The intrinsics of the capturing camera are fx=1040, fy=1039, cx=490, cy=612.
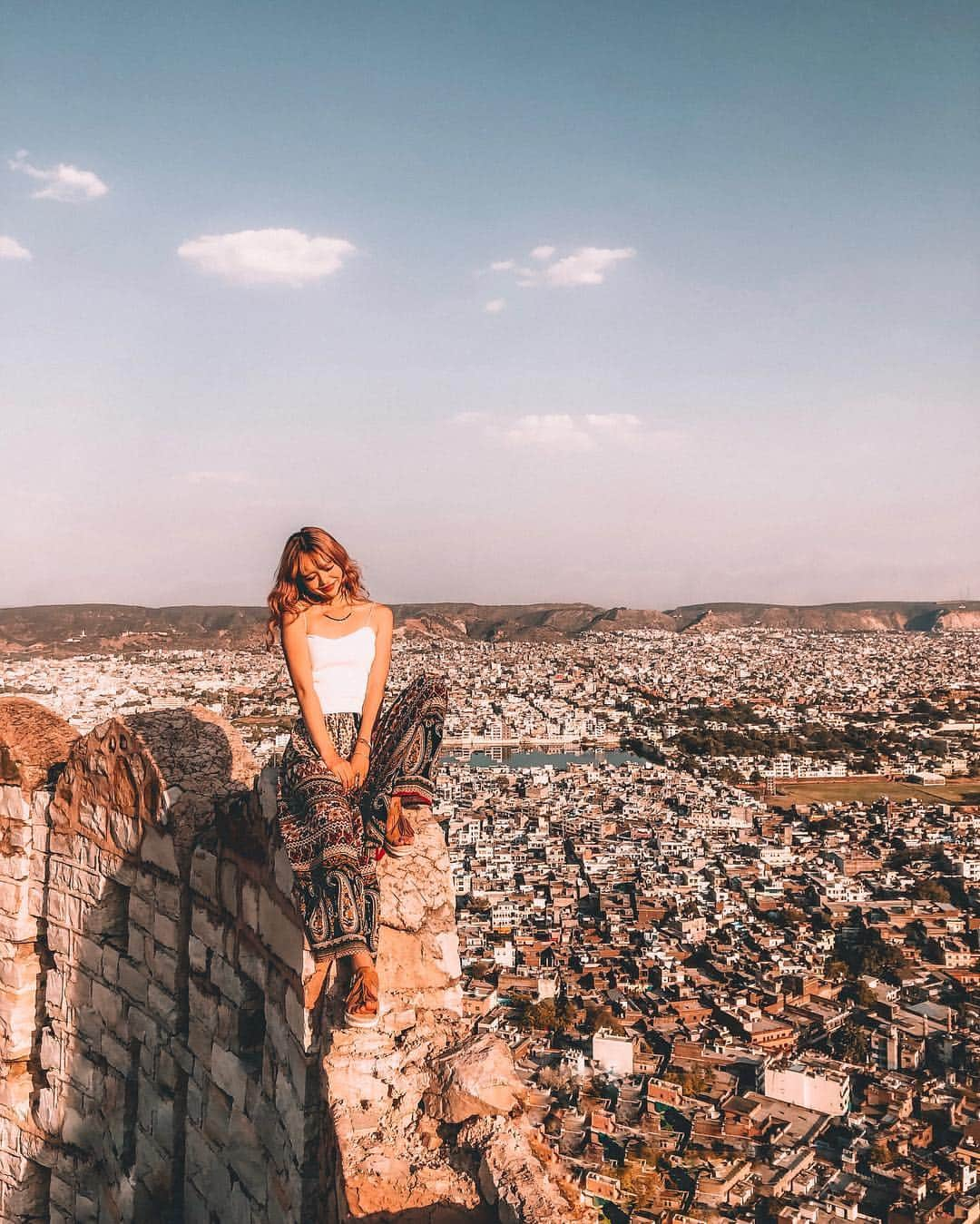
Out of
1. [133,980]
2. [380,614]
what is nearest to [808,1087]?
[133,980]

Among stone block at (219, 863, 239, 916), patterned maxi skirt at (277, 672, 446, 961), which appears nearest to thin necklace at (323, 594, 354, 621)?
patterned maxi skirt at (277, 672, 446, 961)

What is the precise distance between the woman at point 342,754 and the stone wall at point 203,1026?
181 millimetres

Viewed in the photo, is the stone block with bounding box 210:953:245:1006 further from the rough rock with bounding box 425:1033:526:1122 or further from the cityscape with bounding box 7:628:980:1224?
the rough rock with bounding box 425:1033:526:1122

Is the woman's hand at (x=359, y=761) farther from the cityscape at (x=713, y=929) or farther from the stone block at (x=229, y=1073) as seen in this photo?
the stone block at (x=229, y=1073)

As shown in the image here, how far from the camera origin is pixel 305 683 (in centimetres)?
290

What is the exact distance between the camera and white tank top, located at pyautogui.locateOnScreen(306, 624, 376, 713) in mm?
2959

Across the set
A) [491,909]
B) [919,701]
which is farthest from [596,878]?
[919,701]

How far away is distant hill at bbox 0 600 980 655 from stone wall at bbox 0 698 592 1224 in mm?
1834

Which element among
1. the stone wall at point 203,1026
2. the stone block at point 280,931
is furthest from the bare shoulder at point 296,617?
the stone block at point 280,931

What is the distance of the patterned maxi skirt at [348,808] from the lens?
2730 millimetres

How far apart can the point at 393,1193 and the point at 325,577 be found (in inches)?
62.0

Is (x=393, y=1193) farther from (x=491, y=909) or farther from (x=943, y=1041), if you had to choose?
(x=491, y=909)

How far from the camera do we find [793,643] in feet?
402

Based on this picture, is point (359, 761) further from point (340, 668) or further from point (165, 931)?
point (165, 931)
